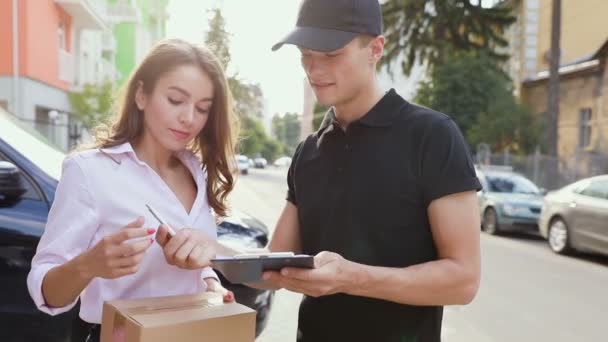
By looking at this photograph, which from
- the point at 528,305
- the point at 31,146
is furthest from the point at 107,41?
the point at 31,146

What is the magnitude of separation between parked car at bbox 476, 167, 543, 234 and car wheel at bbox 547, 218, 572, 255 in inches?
65.3

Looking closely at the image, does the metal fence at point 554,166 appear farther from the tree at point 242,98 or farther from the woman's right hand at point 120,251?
the woman's right hand at point 120,251

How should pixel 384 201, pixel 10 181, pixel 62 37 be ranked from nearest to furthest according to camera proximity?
pixel 384 201
pixel 10 181
pixel 62 37

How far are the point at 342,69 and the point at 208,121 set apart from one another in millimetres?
591

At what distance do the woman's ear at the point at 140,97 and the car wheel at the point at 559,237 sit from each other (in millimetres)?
8687

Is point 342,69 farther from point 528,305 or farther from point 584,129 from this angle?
point 584,129

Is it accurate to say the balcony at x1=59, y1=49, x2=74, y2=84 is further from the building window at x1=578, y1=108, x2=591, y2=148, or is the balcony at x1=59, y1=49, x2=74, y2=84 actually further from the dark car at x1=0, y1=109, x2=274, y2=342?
the building window at x1=578, y1=108, x2=591, y2=148

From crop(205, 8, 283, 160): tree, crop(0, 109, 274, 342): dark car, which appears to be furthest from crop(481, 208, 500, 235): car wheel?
crop(0, 109, 274, 342): dark car

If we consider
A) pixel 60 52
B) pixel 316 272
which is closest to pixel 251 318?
pixel 316 272

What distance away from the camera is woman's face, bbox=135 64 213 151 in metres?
1.93

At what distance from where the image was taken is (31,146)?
3.23 m

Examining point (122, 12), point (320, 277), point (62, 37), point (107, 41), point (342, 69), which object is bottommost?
point (320, 277)

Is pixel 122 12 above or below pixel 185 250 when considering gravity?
above

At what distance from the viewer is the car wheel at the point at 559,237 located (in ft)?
30.5
